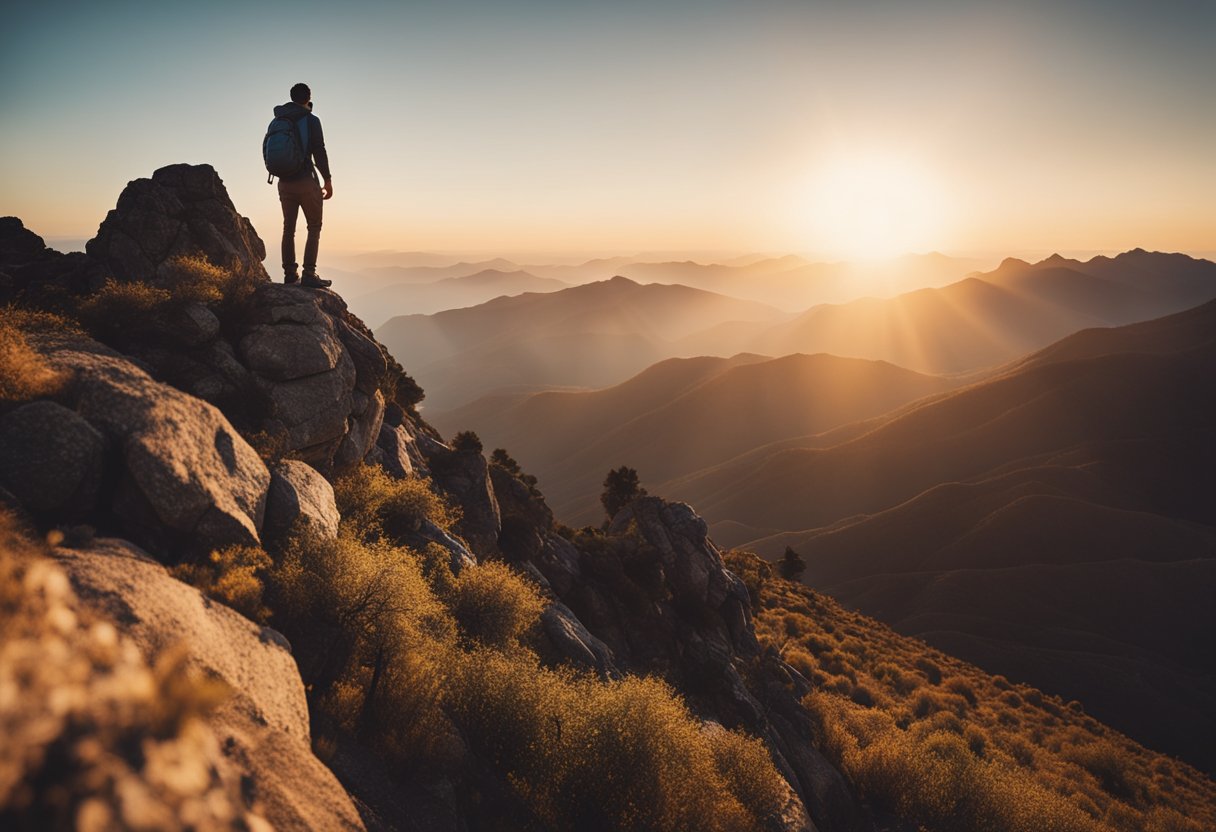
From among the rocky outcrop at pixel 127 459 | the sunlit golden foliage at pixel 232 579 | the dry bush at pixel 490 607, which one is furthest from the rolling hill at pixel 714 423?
the sunlit golden foliage at pixel 232 579

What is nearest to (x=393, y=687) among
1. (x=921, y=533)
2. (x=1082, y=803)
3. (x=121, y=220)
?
(x=121, y=220)

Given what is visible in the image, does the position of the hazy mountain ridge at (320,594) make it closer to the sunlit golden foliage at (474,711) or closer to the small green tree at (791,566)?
the sunlit golden foliage at (474,711)

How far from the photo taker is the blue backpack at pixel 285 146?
41.0 feet

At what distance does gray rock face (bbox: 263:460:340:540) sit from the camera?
9977mm

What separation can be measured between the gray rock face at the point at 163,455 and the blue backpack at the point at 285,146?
582cm

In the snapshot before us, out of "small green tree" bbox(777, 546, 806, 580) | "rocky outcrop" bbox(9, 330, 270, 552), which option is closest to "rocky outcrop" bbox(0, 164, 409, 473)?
"rocky outcrop" bbox(9, 330, 270, 552)

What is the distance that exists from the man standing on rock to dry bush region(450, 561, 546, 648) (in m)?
9.85

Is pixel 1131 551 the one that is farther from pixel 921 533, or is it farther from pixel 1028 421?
pixel 1028 421

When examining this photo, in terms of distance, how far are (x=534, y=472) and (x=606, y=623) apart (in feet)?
523

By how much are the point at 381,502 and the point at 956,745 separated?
71.7ft

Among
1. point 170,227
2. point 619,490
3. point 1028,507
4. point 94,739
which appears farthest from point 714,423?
point 94,739

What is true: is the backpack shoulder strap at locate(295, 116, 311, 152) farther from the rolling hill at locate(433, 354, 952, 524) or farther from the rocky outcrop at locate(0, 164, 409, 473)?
the rolling hill at locate(433, 354, 952, 524)

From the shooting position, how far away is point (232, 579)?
7.54m

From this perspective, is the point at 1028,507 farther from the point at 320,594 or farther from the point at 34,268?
the point at 34,268
